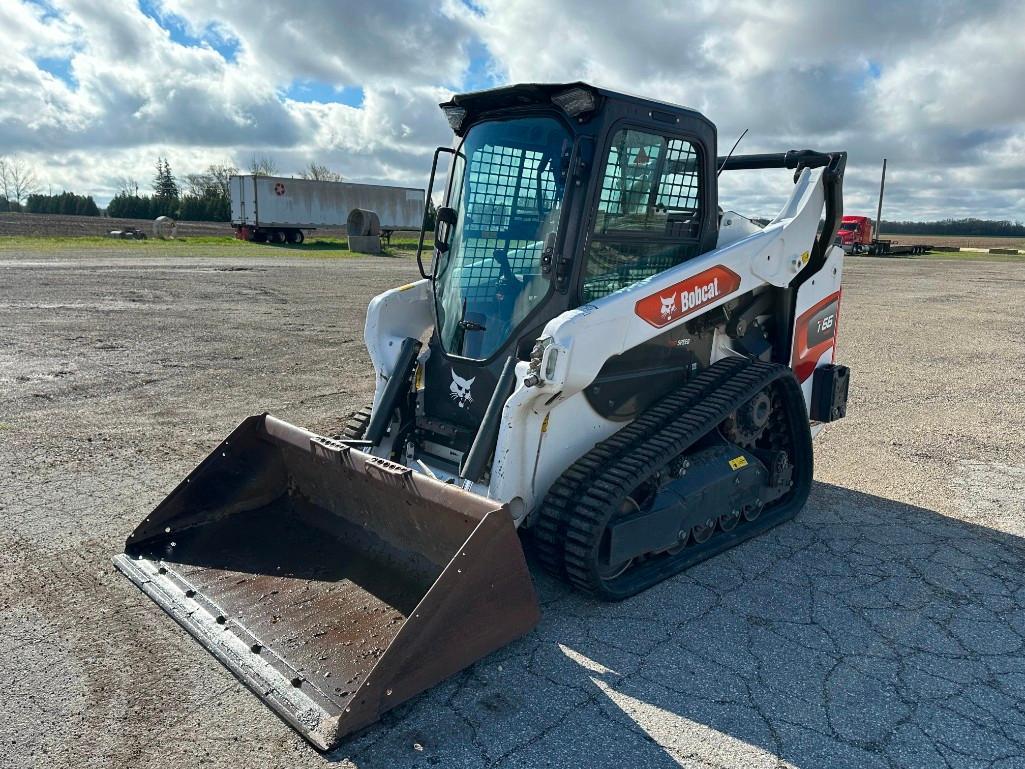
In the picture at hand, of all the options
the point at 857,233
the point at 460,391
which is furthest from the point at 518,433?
the point at 857,233

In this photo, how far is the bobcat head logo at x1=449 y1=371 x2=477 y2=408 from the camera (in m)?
4.47

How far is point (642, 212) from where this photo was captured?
4.50 metres

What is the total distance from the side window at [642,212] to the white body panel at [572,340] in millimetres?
172

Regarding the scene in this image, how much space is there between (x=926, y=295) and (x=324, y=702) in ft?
71.4

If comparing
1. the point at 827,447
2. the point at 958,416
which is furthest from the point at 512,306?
the point at 958,416

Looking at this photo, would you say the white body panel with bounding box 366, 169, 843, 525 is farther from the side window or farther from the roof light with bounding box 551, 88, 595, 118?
the roof light with bounding box 551, 88, 595, 118

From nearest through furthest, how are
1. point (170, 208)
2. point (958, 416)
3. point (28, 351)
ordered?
1. point (958, 416)
2. point (28, 351)
3. point (170, 208)

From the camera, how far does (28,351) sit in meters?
9.91

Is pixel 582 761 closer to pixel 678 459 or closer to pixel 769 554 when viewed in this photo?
pixel 678 459

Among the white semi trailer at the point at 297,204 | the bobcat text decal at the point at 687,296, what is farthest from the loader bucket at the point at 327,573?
the white semi trailer at the point at 297,204

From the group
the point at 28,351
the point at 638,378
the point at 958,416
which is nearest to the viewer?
the point at 638,378

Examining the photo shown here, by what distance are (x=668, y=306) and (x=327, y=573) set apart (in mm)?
2254

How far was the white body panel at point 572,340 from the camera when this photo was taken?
3.89m

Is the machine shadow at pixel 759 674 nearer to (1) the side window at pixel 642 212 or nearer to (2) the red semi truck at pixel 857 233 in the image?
(1) the side window at pixel 642 212
